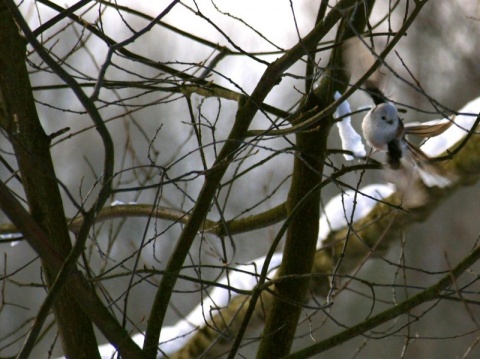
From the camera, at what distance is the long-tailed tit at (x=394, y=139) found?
181 centimetres

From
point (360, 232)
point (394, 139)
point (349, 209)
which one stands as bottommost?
point (394, 139)

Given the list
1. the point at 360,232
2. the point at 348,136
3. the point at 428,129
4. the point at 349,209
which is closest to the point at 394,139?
the point at 428,129

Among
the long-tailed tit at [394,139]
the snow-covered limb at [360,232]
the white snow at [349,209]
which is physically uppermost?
the white snow at [349,209]

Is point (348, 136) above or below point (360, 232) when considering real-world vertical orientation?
below

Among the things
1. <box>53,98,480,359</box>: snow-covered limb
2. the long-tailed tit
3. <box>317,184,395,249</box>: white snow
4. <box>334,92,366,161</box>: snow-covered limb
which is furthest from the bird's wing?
<box>317,184,395,249</box>: white snow

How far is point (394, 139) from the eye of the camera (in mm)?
1847

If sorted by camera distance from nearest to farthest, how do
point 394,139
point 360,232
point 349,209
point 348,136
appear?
point 394,139 < point 348,136 < point 360,232 < point 349,209

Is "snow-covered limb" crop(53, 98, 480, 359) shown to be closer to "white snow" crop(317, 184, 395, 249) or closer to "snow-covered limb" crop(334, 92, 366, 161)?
"white snow" crop(317, 184, 395, 249)

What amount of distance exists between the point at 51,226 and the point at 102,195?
41cm

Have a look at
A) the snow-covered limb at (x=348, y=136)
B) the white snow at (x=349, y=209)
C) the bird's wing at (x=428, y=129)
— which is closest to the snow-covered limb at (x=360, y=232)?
the white snow at (x=349, y=209)

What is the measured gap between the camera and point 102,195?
1418 millimetres

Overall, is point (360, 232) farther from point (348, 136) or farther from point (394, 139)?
point (394, 139)

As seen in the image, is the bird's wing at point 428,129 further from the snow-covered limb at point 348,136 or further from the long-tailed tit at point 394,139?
the snow-covered limb at point 348,136

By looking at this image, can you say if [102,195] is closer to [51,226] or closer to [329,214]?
[51,226]
